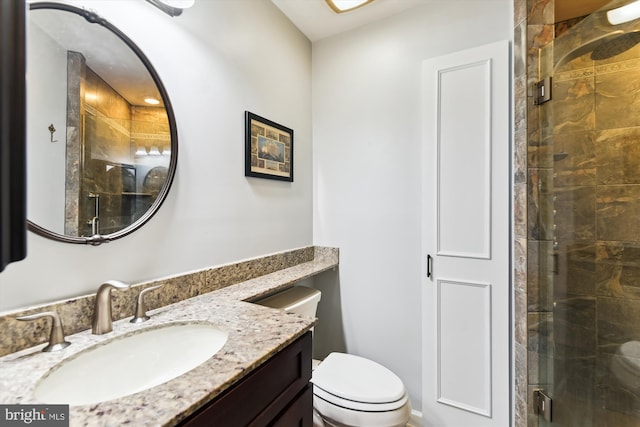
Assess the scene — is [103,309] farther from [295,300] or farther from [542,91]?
[542,91]

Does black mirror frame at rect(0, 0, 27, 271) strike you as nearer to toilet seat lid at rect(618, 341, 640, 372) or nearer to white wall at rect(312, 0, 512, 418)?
white wall at rect(312, 0, 512, 418)

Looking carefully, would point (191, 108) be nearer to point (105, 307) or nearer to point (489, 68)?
point (105, 307)

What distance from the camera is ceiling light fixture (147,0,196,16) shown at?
105 cm

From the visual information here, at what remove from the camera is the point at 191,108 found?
1188 mm

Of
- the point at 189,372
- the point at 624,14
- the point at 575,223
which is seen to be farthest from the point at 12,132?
the point at 624,14

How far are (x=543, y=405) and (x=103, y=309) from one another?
1.91m

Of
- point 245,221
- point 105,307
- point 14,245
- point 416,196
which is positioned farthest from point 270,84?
point 14,245

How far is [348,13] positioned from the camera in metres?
1.72

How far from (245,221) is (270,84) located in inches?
33.5

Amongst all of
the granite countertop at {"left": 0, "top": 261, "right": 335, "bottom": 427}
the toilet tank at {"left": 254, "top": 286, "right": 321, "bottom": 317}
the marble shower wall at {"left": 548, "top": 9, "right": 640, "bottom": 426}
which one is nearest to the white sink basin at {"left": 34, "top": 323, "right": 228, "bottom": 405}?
the granite countertop at {"left": 0, "top": 261, "right": 335, "bottom": 427}

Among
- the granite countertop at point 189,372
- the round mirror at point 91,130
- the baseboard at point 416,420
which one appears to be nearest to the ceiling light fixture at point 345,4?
the round mirror at point 91,130

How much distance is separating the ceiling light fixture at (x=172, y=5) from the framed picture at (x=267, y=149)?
49 centimetres

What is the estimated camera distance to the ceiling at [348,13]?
1485 mm

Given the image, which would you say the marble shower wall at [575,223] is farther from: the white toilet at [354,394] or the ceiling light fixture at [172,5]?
the ceiling light fixture at [172,5]
